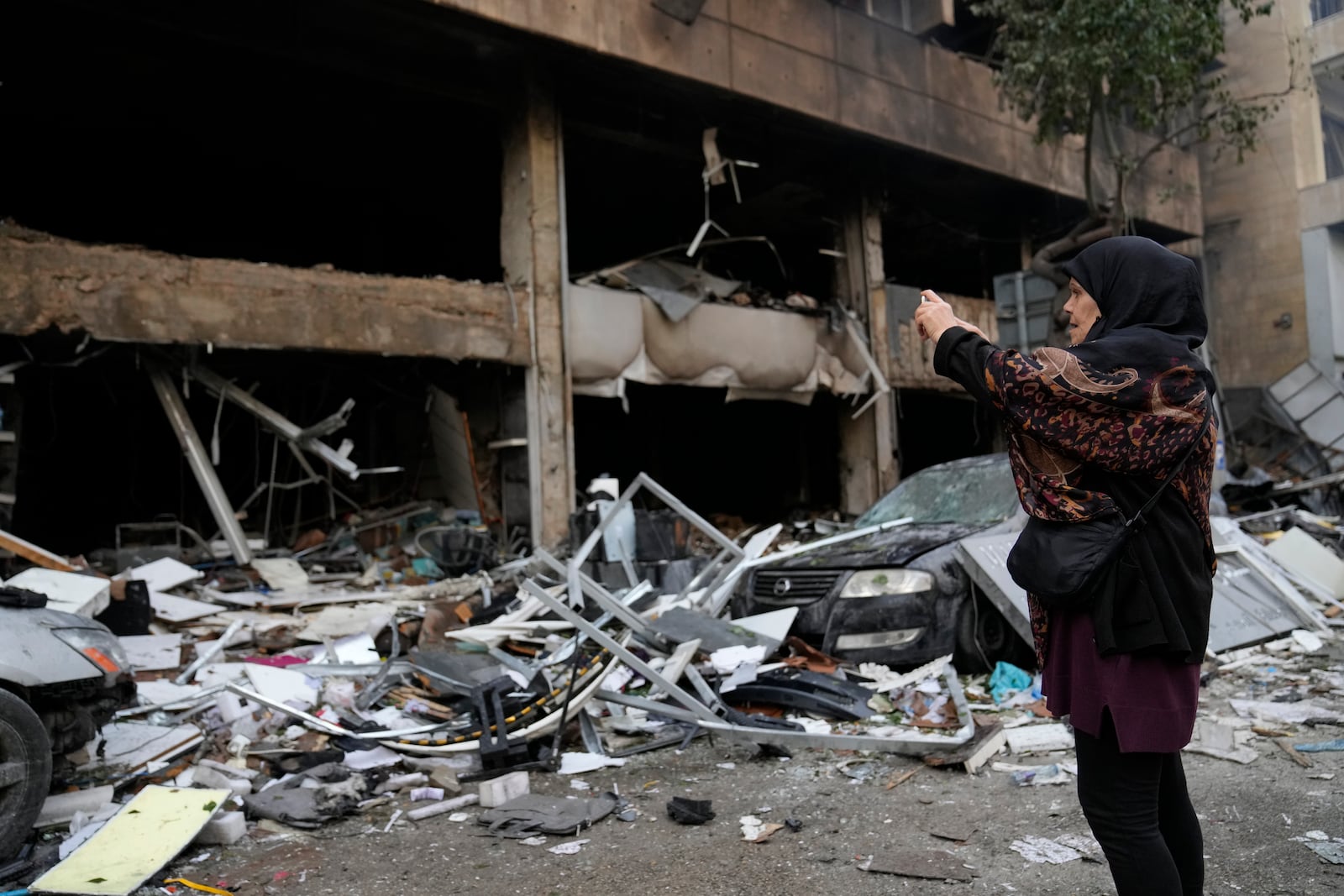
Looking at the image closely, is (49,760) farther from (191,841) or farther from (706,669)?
(706,669)

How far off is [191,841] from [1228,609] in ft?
21.5

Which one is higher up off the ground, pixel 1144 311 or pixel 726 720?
pixel 1144 311

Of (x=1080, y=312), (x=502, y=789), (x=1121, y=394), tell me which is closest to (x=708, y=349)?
(x=502, y=789)

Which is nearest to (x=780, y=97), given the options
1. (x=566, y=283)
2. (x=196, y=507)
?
(x=566, y=283)

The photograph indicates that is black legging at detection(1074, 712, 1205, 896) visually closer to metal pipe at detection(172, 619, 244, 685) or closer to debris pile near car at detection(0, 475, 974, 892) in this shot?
debris pile near car at detection(0, 475, 974, 892)

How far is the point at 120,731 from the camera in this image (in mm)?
4816

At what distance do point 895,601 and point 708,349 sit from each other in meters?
6.93

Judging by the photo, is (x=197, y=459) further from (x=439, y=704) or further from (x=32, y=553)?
(x=439, y=704)

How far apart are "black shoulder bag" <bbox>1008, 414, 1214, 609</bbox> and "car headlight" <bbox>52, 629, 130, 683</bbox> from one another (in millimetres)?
3672

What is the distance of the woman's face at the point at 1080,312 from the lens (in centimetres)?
206

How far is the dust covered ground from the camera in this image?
297cm

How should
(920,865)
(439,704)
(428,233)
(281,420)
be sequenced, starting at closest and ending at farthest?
(920,865)
(439,704)
(281,420)
(428,233)

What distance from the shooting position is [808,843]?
3.38m

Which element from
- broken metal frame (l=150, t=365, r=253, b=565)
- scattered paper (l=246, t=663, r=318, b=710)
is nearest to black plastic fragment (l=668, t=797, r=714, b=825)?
scattered paper (l=246, t=663, r=318, b=710)
